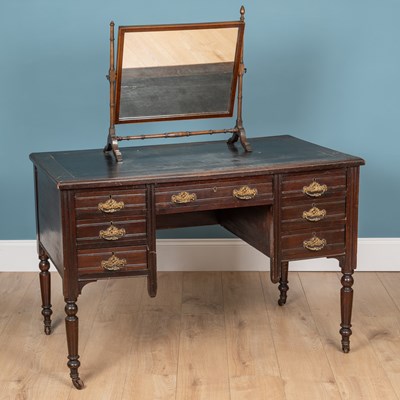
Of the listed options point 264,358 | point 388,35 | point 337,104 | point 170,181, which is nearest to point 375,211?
point 337,104

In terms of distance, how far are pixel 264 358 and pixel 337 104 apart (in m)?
1.41

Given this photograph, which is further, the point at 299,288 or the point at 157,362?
the point at 299,288

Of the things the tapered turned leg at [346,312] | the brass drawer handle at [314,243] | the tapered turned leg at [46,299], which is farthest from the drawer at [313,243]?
the tapered turned leg at [46,299]

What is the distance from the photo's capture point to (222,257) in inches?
178

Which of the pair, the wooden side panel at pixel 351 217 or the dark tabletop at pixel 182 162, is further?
the wooden side panel at pixel 351 217

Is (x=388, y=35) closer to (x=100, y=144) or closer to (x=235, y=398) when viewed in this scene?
(x=100, y=144)

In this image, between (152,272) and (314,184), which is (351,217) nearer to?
(314,184)

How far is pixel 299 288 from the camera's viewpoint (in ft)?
14.1

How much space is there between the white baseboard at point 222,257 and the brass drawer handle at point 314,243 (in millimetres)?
1013

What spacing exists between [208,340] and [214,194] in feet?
2.21

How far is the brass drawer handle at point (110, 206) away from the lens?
3.22 metres

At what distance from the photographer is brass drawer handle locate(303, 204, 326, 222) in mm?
3457

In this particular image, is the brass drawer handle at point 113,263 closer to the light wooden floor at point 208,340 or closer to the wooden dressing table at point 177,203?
the wooden dressing table at point 177,203

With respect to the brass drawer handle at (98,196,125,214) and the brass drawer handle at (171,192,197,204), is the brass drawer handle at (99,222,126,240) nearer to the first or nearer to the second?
the brass drawer handle at (98,196,125,214)
